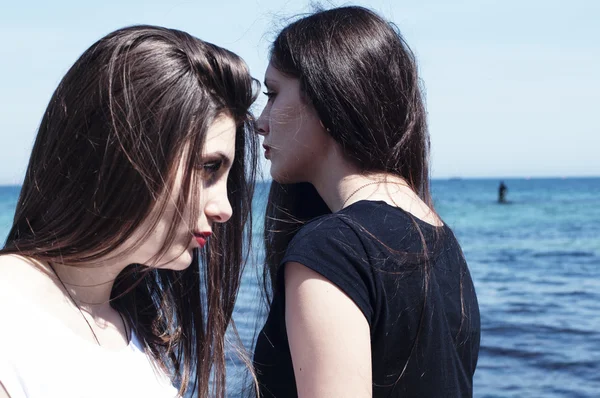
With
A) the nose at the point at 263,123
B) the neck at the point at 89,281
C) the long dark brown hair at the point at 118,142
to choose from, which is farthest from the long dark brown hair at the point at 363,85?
the neck at the point at 89,281

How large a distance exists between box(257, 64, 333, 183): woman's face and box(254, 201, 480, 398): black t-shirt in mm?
299

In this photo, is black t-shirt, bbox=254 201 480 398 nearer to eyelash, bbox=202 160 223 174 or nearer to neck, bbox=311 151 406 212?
neck, bbox=311 151 406 212

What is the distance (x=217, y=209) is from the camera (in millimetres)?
2072

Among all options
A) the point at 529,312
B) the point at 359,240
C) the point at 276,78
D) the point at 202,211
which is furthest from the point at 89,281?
the point at 529,312

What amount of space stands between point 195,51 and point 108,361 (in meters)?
0.88

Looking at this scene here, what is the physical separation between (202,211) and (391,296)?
61cm

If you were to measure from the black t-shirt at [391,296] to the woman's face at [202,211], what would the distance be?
263 mm

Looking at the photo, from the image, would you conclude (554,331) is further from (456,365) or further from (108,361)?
(108,361)

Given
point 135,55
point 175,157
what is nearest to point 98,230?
point 175,157

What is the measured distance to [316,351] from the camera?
2.04 metres

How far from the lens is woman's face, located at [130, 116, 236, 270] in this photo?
6.38 feet

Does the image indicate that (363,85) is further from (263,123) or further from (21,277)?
(21,277)

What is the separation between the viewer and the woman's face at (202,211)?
1944 millimetres

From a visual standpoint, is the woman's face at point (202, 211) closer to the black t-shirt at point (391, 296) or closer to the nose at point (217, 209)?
the nose at point (217, 209)
